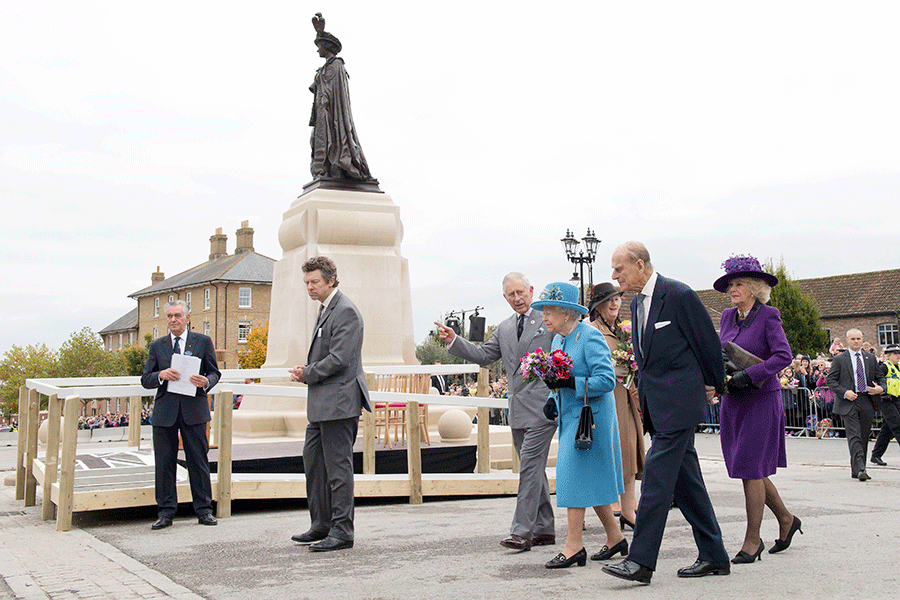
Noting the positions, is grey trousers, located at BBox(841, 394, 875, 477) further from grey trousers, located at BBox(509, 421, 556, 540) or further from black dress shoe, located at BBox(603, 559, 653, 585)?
black dress shoe, located at BBox(603, 559, 653, 585)

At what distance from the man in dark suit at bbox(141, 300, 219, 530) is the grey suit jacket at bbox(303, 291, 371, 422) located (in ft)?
6.36

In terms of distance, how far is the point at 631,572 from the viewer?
4.62 m

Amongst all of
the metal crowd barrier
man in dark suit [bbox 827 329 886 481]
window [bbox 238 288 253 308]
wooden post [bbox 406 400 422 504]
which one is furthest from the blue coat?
window [bbox 238 288 253 308]

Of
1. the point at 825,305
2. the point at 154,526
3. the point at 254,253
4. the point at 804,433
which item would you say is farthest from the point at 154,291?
the point at 154,526

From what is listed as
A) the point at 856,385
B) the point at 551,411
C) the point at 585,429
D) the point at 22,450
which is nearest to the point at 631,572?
the point at 585,429

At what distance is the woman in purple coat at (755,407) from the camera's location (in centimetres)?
537

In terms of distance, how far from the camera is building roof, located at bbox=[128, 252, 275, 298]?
6869 centimetres

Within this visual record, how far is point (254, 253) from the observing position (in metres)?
72.8

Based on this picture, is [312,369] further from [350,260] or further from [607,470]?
[350,260]

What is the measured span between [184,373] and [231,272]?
2491 inches

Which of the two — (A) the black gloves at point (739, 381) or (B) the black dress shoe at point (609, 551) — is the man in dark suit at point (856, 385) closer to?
(A) the black gloves at point (739, 381)

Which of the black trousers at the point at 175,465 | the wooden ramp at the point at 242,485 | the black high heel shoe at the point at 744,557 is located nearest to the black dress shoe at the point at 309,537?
the black trousers at the point at 175,465

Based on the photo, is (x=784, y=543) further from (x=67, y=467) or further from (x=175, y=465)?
(x=67, y=467)

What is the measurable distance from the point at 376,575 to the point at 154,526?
10.4ft
